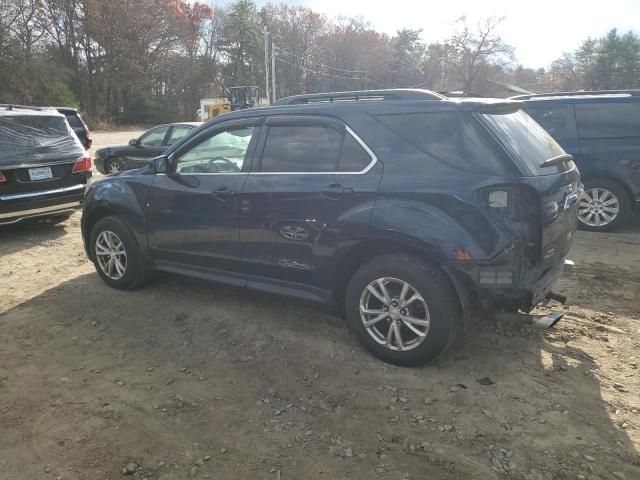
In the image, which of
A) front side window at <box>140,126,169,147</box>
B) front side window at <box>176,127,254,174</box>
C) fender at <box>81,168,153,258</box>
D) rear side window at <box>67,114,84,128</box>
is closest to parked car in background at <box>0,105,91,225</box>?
fender at <box>81,168,153,258</box>

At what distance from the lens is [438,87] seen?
71.2 meters

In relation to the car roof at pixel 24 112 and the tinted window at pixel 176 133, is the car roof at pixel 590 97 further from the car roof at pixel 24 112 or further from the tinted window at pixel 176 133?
the tinted window at pixel 176 133

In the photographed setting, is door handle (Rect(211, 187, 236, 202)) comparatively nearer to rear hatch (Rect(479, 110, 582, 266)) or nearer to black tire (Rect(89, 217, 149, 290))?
black tire (Rect(89, 217, 149, 290))

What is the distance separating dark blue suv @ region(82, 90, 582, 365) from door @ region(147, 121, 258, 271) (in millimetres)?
15

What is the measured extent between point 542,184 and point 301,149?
5.70 feet

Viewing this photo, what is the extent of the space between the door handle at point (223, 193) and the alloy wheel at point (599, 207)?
5.31m

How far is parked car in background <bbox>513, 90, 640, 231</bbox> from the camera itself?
282 inches

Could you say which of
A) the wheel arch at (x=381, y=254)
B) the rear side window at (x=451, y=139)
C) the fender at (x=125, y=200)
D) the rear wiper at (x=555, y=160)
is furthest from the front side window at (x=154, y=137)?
the rear wiper at (x=555, y=160)

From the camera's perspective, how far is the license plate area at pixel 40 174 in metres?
7.00

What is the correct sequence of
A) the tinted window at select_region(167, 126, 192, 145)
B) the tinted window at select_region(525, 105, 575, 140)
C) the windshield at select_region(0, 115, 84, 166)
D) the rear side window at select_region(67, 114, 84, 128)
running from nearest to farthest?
the windshield at select_region(0, 115, 84, 166), the tinted window at select_region(525, 105, 575, 140), the tinted window at select_region(167, 126, 192, 145), the rear side window at select_region(67, 114, 84, 128)

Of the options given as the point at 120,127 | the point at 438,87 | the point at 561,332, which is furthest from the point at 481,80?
the point at 561,332

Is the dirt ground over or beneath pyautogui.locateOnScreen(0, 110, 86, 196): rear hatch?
beneath

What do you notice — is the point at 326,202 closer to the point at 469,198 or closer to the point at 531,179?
the point at 469,198

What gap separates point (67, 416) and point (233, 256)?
1.72 meters
